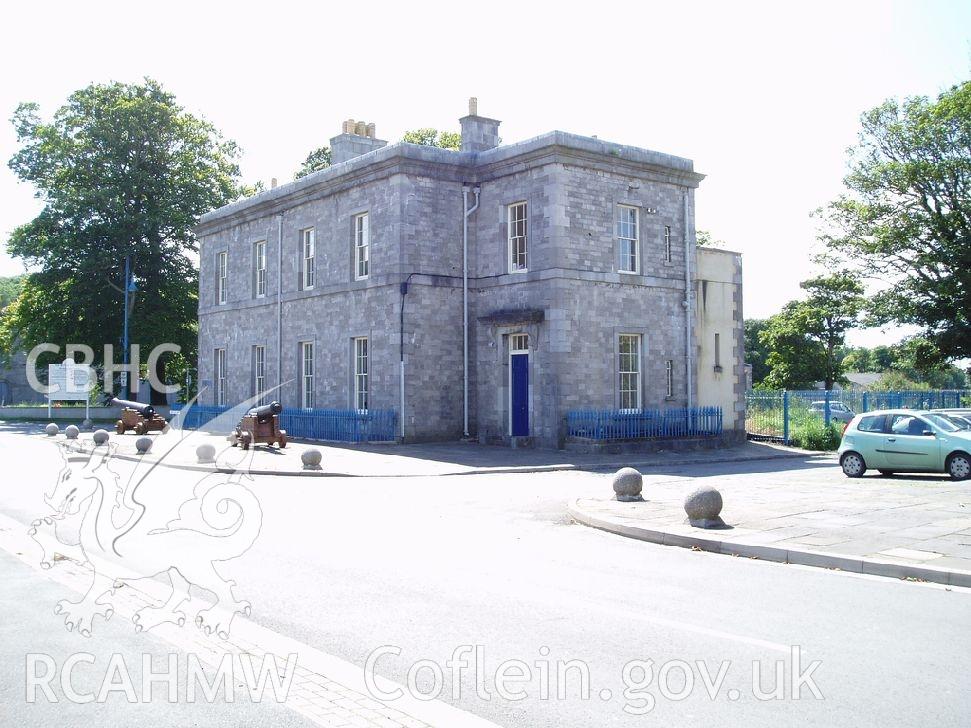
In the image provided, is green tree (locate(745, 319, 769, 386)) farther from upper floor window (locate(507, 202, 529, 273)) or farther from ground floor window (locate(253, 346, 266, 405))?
upper floor window (locate(507, 202, 529, 273))

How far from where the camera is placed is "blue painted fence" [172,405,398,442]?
2614cm

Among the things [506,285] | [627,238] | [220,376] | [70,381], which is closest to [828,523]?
[506,285]

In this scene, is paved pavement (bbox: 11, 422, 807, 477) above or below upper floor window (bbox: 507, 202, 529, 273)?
below

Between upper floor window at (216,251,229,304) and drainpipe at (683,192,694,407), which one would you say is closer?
drainpipe at (683,192,694,407)

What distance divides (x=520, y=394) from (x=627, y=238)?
5.88 meters

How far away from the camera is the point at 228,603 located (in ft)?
23.9

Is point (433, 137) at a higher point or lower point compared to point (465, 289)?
higher

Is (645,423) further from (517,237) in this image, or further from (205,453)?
(205,453)

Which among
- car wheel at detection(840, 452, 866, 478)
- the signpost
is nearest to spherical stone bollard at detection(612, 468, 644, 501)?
car wheel at detection(840, 452, 866, 478)

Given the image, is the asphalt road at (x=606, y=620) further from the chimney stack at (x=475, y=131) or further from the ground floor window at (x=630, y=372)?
the chimney stack at (x=475, y=131)

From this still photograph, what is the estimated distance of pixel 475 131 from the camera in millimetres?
28656

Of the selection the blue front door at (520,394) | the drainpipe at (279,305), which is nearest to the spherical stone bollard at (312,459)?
the blue front door at (520,394)

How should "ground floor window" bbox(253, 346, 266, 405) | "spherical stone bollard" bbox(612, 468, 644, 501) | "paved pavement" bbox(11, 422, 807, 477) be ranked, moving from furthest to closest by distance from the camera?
"ground floor window" bbox(253, 346, 266, 405) < "paved pavement" bbox(11, 422, 807, 477) < "spherical stone bollard" bbox(612, 468, 644, 501)

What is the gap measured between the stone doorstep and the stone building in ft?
42.0
